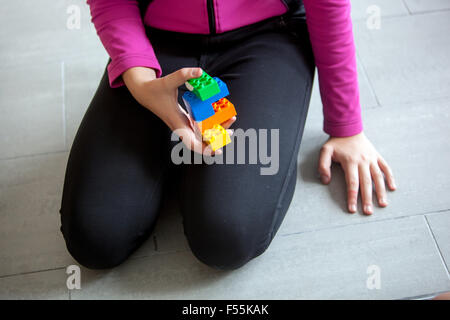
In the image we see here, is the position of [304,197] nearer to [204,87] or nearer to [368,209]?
[368,209]

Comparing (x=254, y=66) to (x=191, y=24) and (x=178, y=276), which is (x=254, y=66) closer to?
(x=191, y=24)

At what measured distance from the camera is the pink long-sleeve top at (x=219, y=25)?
0.83m

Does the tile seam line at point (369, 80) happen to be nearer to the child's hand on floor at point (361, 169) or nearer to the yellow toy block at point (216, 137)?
the child's hand on floor at point (361, 169)

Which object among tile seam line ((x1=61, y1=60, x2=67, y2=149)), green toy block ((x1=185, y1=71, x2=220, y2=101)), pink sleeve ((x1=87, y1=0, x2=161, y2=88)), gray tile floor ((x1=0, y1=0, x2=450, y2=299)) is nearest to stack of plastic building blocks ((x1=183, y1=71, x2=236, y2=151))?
green toy block ((x1=185, y1=71, x2=220, y2=101))

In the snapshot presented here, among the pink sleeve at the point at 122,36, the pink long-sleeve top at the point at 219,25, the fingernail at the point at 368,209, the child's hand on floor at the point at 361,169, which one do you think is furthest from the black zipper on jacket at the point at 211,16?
the fingernail at the point at 368,209

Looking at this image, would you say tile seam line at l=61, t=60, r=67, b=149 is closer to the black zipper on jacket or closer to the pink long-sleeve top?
the pink long-sleeve top

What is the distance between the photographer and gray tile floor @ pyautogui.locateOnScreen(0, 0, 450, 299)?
888mm

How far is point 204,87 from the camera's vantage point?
675 millimetres

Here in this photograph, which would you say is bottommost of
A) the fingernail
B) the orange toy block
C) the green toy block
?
the fingernail

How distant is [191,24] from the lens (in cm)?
86

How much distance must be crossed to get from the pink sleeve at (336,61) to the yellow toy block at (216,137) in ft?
0.89

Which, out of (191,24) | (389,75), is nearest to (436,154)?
(389,75)

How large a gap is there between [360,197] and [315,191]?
0.32ft

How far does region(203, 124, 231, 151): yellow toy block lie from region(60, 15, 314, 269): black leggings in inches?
2.6
